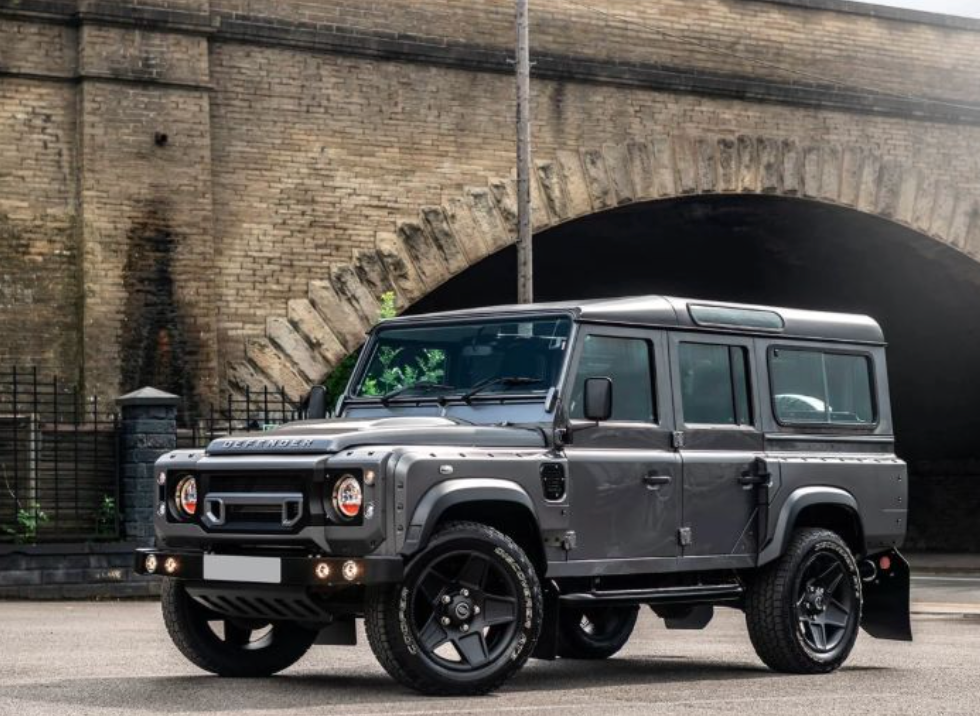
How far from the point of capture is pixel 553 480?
1027 centimetres

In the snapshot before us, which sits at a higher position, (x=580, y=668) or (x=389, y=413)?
(x=389, y=413)

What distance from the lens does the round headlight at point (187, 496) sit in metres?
10.4

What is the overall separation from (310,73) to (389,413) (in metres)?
11.7

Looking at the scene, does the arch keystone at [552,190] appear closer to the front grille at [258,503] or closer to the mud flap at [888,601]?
the mud flap at [888,601]

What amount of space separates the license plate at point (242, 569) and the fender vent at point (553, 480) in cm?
146

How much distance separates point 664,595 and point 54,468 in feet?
33.3

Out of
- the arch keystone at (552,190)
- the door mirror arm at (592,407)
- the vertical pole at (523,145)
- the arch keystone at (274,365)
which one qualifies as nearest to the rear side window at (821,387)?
the door mirror arm at (592,407)

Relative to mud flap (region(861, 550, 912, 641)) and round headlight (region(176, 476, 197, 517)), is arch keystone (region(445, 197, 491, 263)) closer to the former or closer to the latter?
mud flap (region(861, 550, 912, 641))

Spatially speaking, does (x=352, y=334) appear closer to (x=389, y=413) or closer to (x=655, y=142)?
(x=655, y=142)

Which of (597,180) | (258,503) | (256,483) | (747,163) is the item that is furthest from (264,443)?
(747,163)

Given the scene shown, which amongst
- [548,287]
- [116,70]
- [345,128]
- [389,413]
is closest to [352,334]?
[345,128]

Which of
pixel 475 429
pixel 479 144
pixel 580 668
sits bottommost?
pixel 580 668

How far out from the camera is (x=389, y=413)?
1103 cm

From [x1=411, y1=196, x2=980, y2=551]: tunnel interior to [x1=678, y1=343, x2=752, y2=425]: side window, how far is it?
13.7 m
